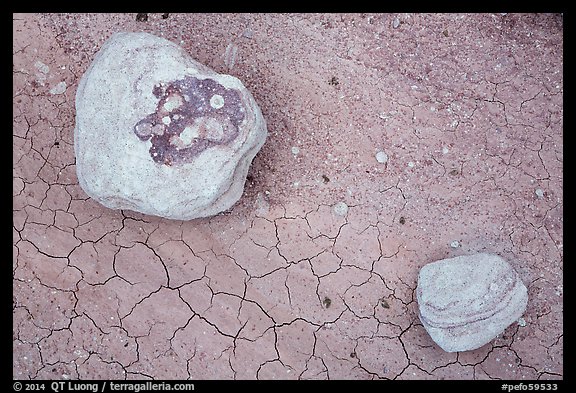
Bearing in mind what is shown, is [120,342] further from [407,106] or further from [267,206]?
[407,106]

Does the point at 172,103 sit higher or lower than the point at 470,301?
higher

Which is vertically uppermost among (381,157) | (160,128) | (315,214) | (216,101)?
(216,101)

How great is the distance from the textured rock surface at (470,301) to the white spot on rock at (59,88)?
7.98ft

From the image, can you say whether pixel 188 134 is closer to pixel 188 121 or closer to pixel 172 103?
pixel 188 121

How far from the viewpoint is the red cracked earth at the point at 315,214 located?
3400 mm

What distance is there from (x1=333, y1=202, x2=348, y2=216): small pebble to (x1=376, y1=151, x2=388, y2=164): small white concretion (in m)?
0.34

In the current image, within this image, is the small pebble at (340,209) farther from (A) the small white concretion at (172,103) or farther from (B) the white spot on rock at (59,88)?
(B) the white spot on rock at (59,88)

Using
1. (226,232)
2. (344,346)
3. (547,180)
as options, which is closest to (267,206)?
(226,232)

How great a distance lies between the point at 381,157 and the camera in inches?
137

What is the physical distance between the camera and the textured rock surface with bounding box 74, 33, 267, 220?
9.71 ft

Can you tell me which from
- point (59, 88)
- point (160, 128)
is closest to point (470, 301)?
point (160, 128)

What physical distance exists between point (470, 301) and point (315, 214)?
1.00m

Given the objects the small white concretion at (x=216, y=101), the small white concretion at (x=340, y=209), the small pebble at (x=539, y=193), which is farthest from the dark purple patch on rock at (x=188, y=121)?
the small pebble at (x=539, y=193)

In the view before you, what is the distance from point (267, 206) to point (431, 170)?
1012 mm
